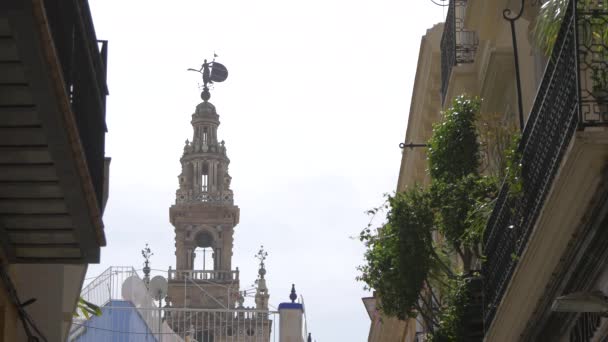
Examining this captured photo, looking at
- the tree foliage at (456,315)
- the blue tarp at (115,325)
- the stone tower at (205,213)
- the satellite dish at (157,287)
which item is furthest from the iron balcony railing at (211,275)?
the tree foliage at (456,315)

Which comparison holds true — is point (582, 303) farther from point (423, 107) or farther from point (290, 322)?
point (290, 322)

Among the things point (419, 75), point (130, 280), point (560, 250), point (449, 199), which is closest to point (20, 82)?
point (560, 250)

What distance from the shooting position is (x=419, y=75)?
26.6m

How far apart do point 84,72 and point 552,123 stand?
10.4 feet

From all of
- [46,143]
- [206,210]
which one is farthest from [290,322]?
[206,210]

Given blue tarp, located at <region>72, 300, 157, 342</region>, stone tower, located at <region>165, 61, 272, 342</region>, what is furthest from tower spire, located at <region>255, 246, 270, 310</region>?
A: blue tarp, located at <region>72, 300, 157, 342</region>

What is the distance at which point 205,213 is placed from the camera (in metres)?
77.6

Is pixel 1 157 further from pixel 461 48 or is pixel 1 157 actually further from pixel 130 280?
pixel 130 280

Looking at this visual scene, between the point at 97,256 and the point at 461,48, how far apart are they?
34.4 feet

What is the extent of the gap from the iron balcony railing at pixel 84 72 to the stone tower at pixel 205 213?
208ft

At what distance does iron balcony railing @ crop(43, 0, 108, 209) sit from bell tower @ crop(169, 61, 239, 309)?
207ft

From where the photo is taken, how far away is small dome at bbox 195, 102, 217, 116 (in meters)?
76.9

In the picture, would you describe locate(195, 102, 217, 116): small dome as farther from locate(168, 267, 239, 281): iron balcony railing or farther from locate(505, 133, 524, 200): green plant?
locate(505, 133, 524, 200): green plant

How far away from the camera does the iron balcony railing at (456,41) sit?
69.8 ft
